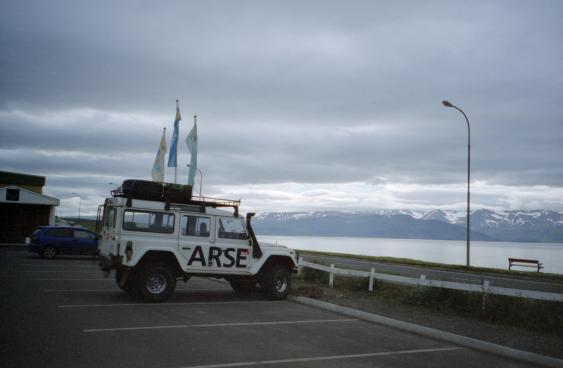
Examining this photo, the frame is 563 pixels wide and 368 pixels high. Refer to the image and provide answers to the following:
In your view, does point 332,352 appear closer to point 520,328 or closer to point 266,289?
point 520,328

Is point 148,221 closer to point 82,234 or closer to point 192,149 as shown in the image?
point 192,149

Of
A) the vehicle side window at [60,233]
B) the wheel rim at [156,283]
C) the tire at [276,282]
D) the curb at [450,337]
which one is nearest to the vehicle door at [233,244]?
the tire at [276,282]

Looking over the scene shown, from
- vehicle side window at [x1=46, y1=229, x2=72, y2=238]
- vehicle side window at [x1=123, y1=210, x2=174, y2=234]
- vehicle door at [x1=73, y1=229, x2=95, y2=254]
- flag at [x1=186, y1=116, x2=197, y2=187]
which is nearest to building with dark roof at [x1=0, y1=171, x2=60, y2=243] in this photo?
vehicle side window at [x1=46, y1=229, x2=72, y2=238]

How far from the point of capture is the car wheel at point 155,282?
1170 cm

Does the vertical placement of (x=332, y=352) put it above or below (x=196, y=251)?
below

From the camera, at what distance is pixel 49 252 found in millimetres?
24531

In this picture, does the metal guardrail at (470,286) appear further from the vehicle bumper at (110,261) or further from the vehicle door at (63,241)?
the vehicle door at (63,241)

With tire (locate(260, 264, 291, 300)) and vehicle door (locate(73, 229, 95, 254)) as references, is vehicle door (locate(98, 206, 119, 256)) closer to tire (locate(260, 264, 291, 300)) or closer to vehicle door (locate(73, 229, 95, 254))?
tire (locate(260, 264, 291, 300))

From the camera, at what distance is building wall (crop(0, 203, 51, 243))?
35.8m

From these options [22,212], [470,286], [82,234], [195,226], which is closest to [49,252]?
[82,234]

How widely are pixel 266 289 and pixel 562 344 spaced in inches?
283

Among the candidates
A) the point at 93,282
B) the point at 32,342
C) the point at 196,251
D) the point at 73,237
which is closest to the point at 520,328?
the point at 196,251

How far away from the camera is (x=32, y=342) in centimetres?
748

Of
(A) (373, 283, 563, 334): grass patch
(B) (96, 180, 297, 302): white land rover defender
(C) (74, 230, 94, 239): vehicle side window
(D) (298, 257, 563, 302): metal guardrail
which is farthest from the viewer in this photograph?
(C) (74, 230, 94, 239): vehicle side window
